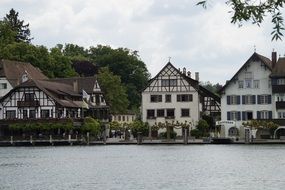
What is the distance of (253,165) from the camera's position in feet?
147

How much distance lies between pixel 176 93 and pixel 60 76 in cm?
2698

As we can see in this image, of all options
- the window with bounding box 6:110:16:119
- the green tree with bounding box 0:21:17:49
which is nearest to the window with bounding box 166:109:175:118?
the window with bounding box 6:110:16:119

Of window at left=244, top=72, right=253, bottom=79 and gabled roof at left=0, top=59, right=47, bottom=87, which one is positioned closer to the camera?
window at left=244, top=72, right=253, bottom=79

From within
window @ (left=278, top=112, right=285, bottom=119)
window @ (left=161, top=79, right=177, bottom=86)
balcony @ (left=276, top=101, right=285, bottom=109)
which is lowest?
window @ (left=278, top=112, right=285, bottom=119)

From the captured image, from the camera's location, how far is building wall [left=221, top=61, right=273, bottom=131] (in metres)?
88.8

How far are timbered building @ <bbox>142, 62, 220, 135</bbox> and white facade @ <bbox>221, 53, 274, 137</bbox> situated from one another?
252 inches

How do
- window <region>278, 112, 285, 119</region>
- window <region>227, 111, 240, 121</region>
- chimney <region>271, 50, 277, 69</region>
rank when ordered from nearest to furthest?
window <region>278, 112, 285, 119</region> → window <region>227, 111, 240, 121</region> → chimney <region>271, 50, 277, 69</region>

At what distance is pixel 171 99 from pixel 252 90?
1243 centimetres

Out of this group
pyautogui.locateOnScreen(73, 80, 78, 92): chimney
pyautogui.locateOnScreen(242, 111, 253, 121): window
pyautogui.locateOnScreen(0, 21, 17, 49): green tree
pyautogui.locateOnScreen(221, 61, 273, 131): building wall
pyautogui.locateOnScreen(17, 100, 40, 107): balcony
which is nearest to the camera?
pyautogui.locateOnScreen(221, 61, 273, 131): building wall

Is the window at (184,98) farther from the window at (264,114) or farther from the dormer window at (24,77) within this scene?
the dormer window at (24,77)

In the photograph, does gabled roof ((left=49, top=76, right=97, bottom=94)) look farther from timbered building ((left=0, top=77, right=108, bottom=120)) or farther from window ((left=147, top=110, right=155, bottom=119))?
window ((left=147, top=110, right=155, bottom=119))

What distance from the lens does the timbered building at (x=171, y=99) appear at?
95694 millimetres

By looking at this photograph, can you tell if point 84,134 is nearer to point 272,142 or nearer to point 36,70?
point 36,70

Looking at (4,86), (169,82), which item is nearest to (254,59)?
(169,82)
